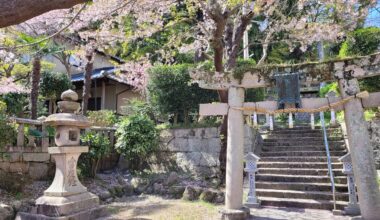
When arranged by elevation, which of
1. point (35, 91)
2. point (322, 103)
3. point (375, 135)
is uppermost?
point (35, 91)

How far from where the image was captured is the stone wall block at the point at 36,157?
8.68 meters

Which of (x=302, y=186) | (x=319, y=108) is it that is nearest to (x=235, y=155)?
(x=319, y=108)

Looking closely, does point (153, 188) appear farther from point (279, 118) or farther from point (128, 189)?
point (279, 118)

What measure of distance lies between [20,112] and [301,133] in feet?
40.5

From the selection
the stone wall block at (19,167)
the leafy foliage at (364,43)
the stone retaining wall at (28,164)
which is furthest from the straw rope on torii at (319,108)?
the stone wall block at (19,167)

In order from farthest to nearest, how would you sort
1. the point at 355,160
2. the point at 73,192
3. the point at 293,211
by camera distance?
the point at 293,211 < the point at 73,192 < the point at 355,160

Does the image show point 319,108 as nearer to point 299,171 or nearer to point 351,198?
point 351,198

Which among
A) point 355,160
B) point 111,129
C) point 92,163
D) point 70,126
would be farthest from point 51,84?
point 355,160

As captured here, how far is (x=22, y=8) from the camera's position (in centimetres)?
270

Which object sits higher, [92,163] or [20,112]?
[20,112]

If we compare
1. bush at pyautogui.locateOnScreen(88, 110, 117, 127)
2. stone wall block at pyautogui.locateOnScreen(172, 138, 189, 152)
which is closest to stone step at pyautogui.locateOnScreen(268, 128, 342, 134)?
stone wall block at pyautogui.locateOnScreen(172, 138, 189, 152)

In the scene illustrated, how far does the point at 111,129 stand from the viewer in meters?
11.8

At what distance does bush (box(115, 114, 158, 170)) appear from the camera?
34.4 feet

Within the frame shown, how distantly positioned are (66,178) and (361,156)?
627cm
